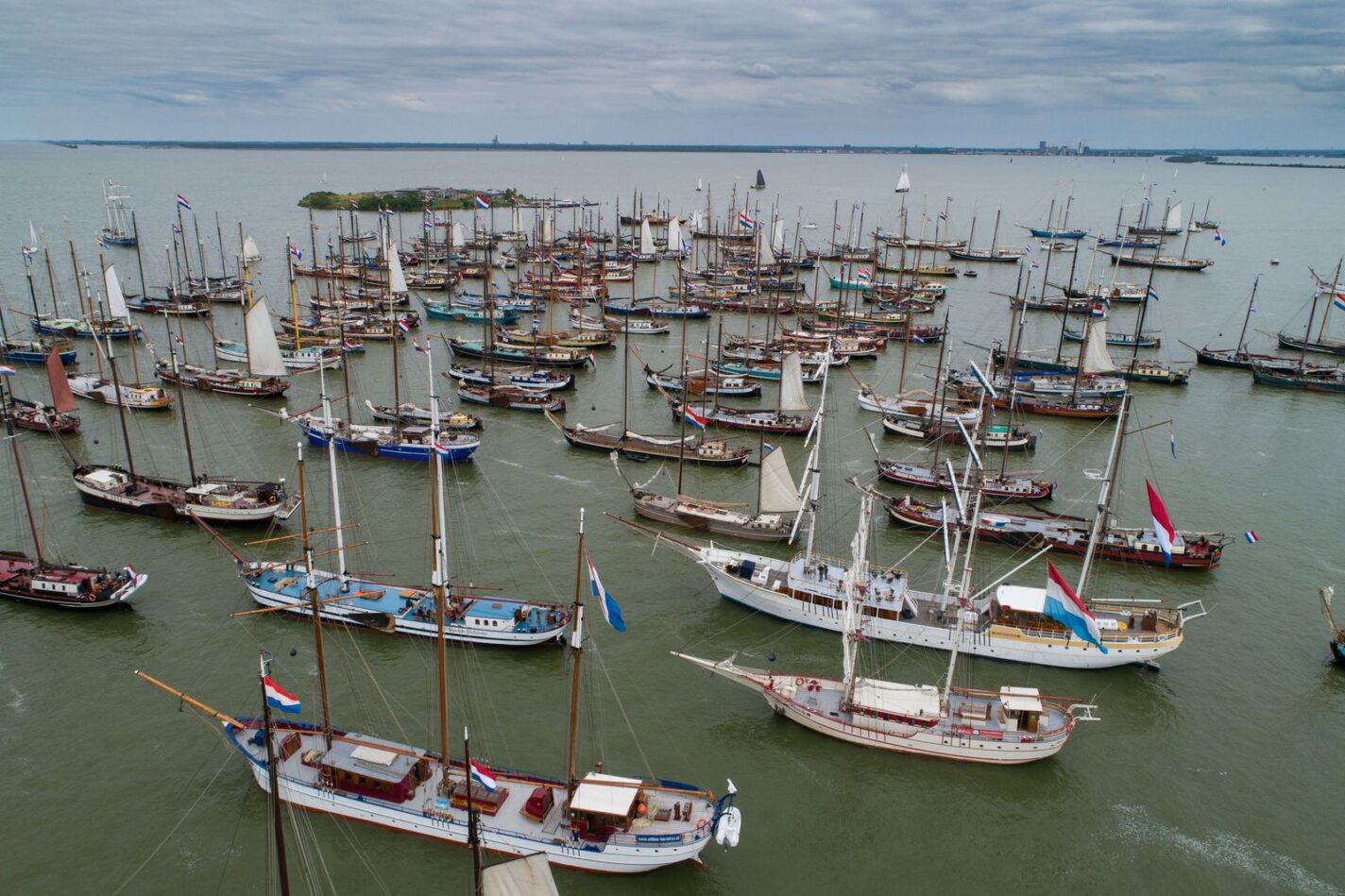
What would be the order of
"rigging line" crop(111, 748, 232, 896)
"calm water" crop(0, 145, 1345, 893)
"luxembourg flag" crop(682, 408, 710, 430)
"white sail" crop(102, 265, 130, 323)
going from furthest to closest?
"white sail" crop(102, 265, 130, 323) < "luxembourg flag" crop(682, 408, 710, 430) < "calm water" crop(0, 145, 1345, 893) < "rigging line" crop(111, 748, 232, 896)

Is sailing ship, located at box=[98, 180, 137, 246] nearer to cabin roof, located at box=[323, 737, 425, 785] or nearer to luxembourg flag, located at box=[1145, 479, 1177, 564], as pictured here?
cabin roof, located at box=[323, 737, 425, 785]

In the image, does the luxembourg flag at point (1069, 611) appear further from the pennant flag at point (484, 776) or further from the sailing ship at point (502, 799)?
the pennant flag at point (484, 776)

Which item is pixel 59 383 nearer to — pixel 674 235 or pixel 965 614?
pixel 965 614

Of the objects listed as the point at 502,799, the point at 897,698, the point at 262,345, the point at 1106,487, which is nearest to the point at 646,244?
the point at 262,345

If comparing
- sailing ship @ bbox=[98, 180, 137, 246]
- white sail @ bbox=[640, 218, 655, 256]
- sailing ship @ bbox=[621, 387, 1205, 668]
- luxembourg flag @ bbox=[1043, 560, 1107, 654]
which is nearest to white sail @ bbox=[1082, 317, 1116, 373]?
sailing ship @ bbox=[621, 387, 1205, 668]

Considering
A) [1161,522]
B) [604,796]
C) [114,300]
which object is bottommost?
[604,796]

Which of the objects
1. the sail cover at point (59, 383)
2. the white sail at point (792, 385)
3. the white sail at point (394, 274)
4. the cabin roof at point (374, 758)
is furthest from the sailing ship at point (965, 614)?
the white sail at point (394, 274)
